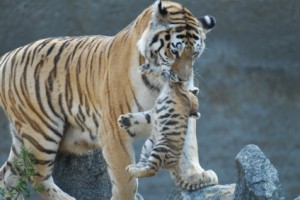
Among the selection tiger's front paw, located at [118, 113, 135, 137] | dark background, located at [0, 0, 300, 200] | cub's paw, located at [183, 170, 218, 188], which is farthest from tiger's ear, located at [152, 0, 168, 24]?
dark background, located at [0, 0, 300, 200]

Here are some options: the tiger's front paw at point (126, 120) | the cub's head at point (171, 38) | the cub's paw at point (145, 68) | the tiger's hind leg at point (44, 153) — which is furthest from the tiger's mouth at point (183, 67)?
the tiger's hind leg at point (44, 153)

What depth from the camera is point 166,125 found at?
546cm

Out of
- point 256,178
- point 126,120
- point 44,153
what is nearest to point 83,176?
point 44,153

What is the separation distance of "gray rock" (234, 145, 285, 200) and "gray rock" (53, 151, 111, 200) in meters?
1.88

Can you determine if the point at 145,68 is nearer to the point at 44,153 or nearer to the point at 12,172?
the point at 44,153

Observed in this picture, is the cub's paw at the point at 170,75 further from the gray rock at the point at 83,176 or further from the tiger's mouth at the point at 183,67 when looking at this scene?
the gray rock at the point at 83,176

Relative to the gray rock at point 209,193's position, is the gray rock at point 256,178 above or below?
above

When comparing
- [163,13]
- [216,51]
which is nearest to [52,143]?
[163,13]

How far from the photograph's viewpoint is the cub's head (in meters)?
5.91

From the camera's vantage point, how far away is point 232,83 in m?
9.93

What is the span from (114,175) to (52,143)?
0.66 m

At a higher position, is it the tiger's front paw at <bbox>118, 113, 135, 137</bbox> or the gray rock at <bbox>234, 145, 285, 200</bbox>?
the tiger's front paw at <bbox>118, 113, 135, 137</bbox>

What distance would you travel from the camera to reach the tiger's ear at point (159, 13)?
19.8ft

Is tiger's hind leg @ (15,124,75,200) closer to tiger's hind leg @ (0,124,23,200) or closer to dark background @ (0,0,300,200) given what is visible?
A: tiger's hind leg @ (0,124,23,200)
